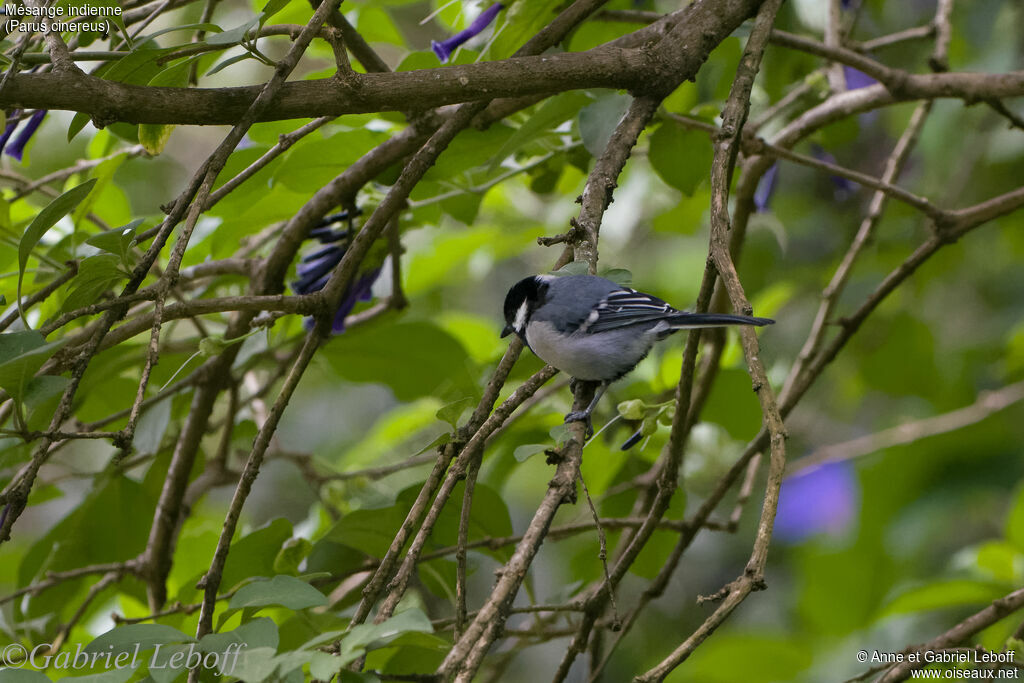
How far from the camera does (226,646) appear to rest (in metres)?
1.18

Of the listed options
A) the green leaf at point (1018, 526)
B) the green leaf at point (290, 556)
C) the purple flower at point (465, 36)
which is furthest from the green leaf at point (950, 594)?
the purple flower at point (465, 36)

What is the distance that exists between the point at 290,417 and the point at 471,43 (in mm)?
4695

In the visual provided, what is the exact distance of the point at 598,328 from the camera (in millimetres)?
2029

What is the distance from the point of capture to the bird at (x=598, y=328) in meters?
1.97

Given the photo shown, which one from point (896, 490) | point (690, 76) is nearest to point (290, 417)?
point (896, 490)

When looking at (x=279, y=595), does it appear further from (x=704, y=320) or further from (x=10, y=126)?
(x=10, y=126)

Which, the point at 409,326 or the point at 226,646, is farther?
the point at 409,326

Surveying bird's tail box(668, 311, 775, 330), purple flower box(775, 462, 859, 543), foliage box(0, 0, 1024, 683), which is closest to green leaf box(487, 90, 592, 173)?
foliage box(0, 0, 1024, 683)

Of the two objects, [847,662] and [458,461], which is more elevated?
[847,662]

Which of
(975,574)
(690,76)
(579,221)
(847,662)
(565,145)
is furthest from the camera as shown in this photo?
(847,662)

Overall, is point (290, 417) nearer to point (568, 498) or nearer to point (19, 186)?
point (19, 186)

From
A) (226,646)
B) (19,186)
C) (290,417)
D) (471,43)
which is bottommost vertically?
(226,646)

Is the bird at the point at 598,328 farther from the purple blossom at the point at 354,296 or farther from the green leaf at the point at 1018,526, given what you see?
the green leaf at the point at 1018,526

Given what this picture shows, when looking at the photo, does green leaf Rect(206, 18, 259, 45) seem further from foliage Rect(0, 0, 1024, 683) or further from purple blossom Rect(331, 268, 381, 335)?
purple blossom Rect(331, 268, 381, 335)
